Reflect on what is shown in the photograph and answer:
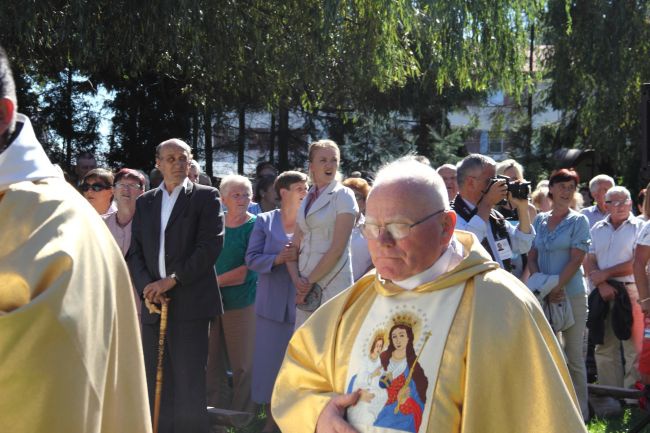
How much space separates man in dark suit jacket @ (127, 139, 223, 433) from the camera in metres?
6.45

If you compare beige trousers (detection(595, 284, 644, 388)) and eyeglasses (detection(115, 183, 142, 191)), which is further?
beige trousers (detection(595, 284, 644, 388))

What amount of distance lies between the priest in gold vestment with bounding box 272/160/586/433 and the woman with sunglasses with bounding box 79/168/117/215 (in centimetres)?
444

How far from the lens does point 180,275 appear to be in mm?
6398

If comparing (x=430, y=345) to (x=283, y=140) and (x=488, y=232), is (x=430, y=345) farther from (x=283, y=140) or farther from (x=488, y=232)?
(x=283, y=140)

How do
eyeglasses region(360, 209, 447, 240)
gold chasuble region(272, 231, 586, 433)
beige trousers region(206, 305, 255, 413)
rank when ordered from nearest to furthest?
gold chasuble region(272, 231, 586, 433), eyeglasses region(360, 209, 447, 240), beige trousers region(206, 305, 255, 413)

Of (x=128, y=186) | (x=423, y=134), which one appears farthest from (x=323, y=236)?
(x=423, y=134)

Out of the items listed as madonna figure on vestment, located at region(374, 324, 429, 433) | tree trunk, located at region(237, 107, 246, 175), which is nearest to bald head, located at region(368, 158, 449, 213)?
madonna figure on vestment, located at region(374, 324, 429, 433)

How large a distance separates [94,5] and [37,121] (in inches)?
231

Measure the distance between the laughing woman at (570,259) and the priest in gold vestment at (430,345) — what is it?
4280 mm

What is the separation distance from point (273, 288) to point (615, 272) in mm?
3049

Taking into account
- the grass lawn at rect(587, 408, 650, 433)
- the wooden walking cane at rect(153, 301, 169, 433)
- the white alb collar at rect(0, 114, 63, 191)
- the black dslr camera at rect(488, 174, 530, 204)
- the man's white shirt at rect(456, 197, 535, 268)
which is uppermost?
the white alb collar at rect(0, 114, 63, 191)

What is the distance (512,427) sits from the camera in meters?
2.90

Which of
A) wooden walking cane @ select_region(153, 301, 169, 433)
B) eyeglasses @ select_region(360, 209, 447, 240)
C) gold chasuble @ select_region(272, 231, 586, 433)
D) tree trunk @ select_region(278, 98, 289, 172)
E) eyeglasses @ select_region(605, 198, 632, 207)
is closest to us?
gold chasuble @ select_region(272, 231, 586, 433)

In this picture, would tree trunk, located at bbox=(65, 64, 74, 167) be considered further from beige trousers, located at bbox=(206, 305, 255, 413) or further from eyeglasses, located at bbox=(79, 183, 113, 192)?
beige trousers, located at bbox=(206, 305, 255, 413)
